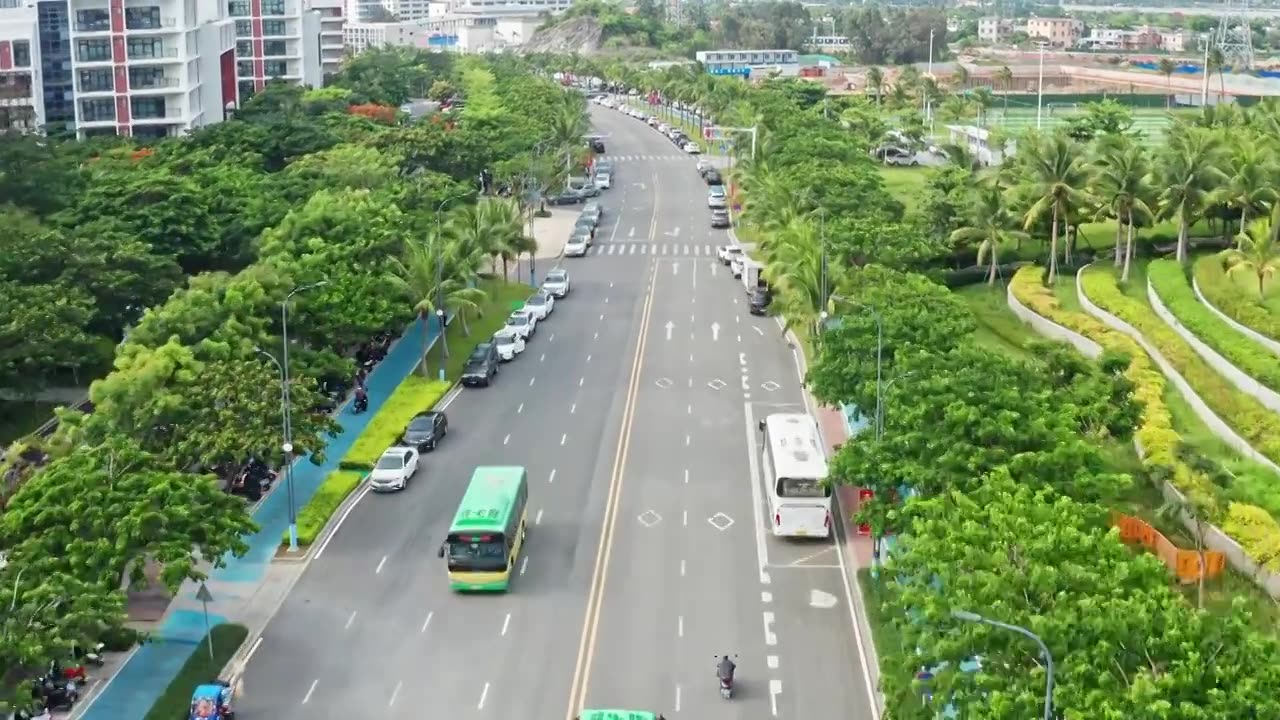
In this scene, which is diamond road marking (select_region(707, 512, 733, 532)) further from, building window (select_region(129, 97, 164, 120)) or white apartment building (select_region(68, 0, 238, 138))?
building window (select_region(129, 97, 164, 120))

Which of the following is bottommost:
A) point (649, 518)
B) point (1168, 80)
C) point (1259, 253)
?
point (649, 518)

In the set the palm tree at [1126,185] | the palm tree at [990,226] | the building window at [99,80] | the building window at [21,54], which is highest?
the building window at [21,54]

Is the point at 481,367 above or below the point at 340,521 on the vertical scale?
above

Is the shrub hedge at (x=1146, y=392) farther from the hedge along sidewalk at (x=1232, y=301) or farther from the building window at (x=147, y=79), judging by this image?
the building window at (x=147, y=79)

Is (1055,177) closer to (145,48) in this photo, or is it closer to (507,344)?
(507,344)

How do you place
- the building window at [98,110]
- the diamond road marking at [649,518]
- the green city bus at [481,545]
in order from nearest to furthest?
the green city bus at [481,545], the diamond road marking at [649,518], the building window at [98,110]

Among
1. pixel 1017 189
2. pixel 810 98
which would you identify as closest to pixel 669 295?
pixel 1017 189

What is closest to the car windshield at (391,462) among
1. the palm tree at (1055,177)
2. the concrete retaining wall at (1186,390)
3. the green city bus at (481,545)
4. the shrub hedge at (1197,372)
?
the green city bus at (481,545)

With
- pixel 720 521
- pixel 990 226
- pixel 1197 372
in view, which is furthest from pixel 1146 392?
pixel 990 226
